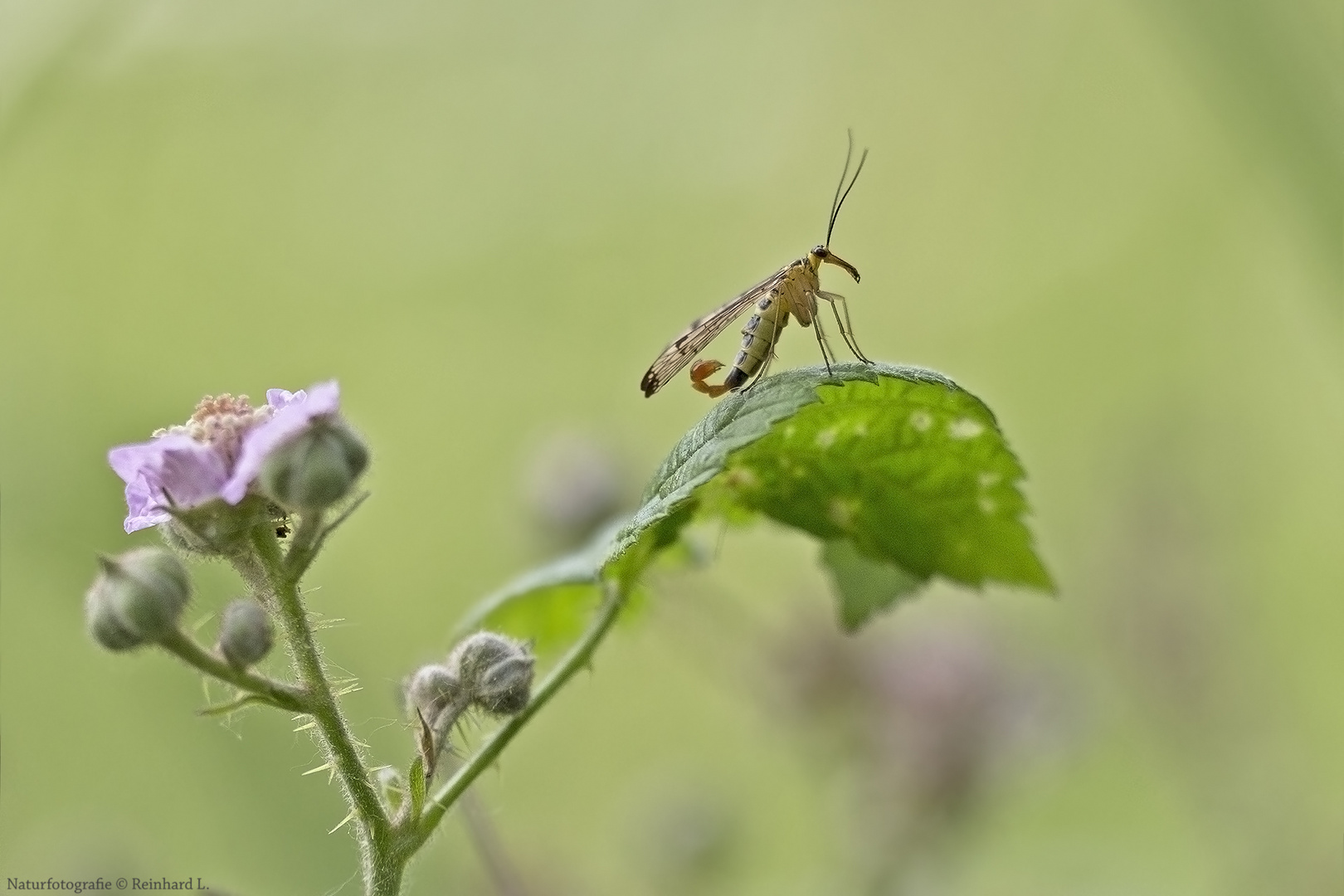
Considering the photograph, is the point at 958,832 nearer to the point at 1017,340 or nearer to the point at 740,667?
the point at 740,667

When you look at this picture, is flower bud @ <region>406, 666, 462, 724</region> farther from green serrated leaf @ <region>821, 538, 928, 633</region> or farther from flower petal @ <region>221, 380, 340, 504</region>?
green serrated leaf @ <region>821, 538, 928, 633</region>

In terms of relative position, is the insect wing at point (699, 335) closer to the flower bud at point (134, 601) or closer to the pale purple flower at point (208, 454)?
the pale purple flower at point (208, 454)

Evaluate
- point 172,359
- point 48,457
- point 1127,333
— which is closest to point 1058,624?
point 1127,333

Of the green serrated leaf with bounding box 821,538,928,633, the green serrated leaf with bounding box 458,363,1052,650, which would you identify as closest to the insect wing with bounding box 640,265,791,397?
the green serrated leaf with bounding box 458,363,1052,650

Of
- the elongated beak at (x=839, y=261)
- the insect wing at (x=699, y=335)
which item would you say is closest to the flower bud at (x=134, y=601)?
the insect wing at (x=699, y=335)

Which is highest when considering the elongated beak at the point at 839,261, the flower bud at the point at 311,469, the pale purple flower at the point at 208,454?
the elongated beak at the point at 839,261

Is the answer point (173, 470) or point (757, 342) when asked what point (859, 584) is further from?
point (173, 470)

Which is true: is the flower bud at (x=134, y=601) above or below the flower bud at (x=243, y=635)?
above
